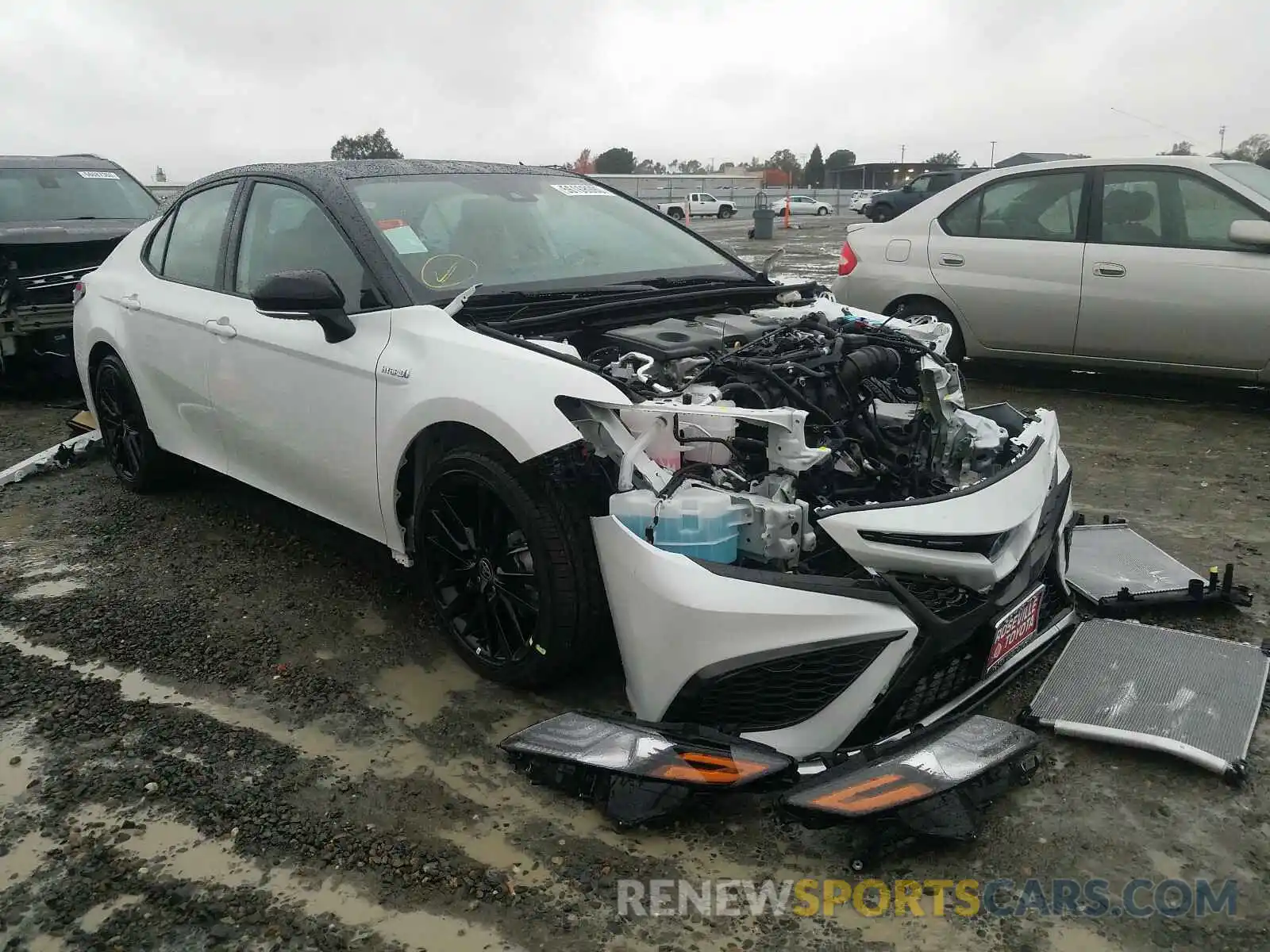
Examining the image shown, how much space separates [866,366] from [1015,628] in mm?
930

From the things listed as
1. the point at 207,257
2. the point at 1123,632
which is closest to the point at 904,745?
the point at 1123,632

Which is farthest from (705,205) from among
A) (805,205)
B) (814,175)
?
(814,175)

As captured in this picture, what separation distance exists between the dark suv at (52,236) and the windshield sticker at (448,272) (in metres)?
5.00

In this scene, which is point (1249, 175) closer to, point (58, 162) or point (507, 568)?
point (507, 568)

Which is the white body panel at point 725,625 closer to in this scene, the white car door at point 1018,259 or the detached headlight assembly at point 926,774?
the detached headlight assembly at point 926,774

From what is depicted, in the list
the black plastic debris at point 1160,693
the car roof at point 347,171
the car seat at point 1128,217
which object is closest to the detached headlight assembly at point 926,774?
the black plastic debris at point 1160,693

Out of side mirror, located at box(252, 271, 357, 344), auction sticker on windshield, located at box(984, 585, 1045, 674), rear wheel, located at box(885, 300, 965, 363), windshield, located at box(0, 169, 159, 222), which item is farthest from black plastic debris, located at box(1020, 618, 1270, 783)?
windshield, located at box(0, 169, 159, 222)

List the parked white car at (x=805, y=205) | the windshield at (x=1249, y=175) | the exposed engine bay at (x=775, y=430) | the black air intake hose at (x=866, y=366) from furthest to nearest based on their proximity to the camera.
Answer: the parked white car at (x=805, y=205), the windshield at (x=1249, y=175), the black air intake hose at (x=866, y=366), the exposed engine bay at (x=775, y=430)

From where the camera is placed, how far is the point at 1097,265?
19.8ft

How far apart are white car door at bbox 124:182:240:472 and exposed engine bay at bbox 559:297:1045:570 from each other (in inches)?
74.7

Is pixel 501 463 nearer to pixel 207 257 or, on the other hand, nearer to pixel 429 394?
pixel 429 394

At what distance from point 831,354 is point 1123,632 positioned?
4.20 feet

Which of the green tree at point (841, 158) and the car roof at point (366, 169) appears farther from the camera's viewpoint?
the green tree at point (841, 158)

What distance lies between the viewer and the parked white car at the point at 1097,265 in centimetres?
571
